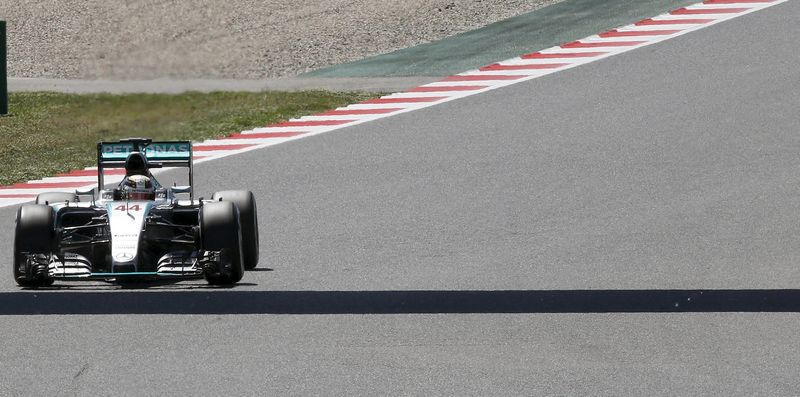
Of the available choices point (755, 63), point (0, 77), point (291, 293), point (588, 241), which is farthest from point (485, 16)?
point (291, 293)

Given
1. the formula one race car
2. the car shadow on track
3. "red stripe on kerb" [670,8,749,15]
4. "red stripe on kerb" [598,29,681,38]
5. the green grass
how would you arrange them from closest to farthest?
1. the car shadow on track
2. the formula one race car
3. the green grass
4. "red stripe on kerb" [598,29,681,38]
5. "red stripe on kerb" [670,8,749,15]

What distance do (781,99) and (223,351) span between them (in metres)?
12.5

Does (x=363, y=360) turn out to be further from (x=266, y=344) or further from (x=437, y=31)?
(x=437, y=31)

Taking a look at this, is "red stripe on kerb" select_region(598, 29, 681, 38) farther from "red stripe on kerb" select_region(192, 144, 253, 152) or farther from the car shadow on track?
the car shadow on track

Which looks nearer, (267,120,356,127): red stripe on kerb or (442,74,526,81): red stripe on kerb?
(267,120,356,127): red stripe on kerb

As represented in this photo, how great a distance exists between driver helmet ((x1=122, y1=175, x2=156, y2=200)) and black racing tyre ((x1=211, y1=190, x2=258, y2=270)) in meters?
0.53

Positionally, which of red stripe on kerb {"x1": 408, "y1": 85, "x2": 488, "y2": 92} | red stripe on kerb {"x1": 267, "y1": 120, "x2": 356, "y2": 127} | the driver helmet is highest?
red stripe on kerb {"x1": 408, "y1": 85, "x2": 488, "y2": 92}

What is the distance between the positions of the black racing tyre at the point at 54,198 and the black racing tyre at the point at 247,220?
1.27 meters

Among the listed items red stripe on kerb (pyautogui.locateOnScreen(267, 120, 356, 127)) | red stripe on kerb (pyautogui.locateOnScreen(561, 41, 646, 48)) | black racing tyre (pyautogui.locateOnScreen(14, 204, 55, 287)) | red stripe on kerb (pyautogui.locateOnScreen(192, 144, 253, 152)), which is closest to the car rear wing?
black racing tyre (pyautogui.locateOnScreen(14, 204, 55, 287))

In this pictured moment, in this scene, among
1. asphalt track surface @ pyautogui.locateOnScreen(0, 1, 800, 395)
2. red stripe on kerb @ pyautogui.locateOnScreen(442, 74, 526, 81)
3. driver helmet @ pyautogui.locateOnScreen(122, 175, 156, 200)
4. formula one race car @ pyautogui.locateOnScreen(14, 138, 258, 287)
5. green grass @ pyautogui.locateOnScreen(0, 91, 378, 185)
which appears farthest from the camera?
red stripe on kerb @ pyautogui.locateOnScreen(442, 74, 526, 81)

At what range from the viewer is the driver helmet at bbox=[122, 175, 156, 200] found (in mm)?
13219

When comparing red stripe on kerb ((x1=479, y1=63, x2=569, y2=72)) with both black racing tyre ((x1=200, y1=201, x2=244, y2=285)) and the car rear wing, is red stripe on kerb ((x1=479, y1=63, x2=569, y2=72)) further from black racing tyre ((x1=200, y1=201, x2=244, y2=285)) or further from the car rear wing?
black racing tyre ((x1=200, y1=201, x2=244, y2=285))

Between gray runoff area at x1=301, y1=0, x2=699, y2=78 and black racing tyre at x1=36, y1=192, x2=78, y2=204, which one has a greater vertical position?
gray runoff area at x1=301, y1=0, x2=699, y2=78

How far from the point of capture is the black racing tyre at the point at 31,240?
12.7 metres
